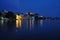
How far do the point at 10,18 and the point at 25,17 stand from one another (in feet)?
127

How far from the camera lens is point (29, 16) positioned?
12731 centimetres

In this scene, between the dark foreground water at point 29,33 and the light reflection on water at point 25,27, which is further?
the light reflection on water at point 25,27

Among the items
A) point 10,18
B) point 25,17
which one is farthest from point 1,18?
point 25,17

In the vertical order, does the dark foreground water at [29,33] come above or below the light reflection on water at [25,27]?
below

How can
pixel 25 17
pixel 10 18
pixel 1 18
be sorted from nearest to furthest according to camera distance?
1. pixel 1 18
2. pixel 10 18
3. pixel 25 17

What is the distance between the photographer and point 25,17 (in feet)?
412

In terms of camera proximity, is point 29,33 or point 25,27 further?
point 25,27

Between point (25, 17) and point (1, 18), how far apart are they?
5085 centimetres

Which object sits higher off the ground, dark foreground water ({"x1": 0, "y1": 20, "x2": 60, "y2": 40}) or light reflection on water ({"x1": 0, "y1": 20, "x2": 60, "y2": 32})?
light reflection on water ({"x1": 0, "y1": 20, "x2": 60, "y2": 32})

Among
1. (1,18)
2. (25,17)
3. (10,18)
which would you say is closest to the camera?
(1,18)

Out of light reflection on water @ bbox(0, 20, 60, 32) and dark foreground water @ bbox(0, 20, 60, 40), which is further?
light reflection on water @ bbox(0, 20, 60, 32)

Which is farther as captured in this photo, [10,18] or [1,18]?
[10,18]

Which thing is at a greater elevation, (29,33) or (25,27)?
(25,27)

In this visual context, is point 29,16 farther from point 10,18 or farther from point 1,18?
point 1,18
